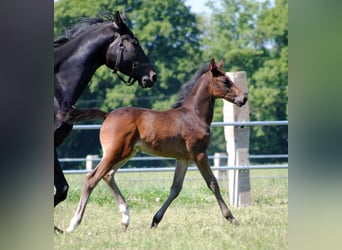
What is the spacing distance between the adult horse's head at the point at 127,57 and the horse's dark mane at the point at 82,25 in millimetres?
265

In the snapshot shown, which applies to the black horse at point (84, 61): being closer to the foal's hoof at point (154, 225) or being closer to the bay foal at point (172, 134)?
the bay foal at point (172, 134)

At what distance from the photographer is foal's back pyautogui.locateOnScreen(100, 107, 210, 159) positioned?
6.50 meters

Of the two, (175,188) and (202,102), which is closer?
(175,188)

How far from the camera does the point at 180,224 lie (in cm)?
655

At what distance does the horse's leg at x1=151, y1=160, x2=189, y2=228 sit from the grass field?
0.11m

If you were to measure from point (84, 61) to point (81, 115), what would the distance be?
0.46m

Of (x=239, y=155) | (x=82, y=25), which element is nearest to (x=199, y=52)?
(x=239, y=155)

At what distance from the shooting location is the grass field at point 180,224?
17.1 feet

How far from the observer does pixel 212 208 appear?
8031 millimetres

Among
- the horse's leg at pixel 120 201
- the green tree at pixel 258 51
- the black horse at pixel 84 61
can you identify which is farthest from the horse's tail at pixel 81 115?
the green tree at pixel 258 51

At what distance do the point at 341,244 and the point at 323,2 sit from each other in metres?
0.98

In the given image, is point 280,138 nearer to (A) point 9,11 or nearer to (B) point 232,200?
(B) point 232,200

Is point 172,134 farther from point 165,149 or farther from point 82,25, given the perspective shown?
point 82,25

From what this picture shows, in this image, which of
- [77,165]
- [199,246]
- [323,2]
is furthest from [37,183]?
[77,165]
